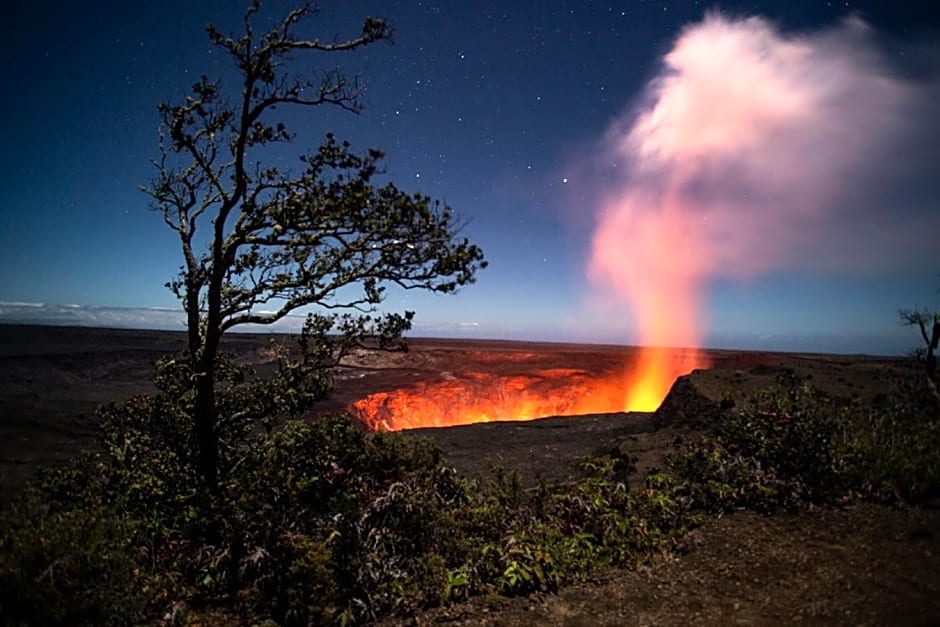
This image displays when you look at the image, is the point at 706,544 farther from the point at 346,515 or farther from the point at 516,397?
the point at 516,397

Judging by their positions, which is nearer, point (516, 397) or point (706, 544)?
point (706, 544)

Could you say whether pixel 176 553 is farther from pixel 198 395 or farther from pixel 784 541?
pixel 784 541

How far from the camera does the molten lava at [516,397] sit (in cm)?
3847

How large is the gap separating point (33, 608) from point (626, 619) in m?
6.07

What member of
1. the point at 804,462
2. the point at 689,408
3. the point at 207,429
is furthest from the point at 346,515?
the point at 689,408

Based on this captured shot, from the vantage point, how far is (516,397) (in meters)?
43.2

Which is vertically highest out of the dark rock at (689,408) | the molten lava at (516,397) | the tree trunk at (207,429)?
the tree trunk at (207,429)

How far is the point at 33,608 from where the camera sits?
14.3ft

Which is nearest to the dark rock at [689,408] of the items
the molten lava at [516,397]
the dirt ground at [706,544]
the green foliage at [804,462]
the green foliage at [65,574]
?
the dirt ground at [706,544]

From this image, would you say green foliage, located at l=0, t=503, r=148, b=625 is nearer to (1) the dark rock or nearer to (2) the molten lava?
(1) the dark rock

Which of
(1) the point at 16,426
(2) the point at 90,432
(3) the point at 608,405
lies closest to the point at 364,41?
(2) the point at 90,432

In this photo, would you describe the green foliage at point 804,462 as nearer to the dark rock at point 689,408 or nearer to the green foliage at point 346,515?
the green foliage at point 346,515

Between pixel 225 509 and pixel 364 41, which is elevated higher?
pixel 364 41

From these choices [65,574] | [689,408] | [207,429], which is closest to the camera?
[65,574]
